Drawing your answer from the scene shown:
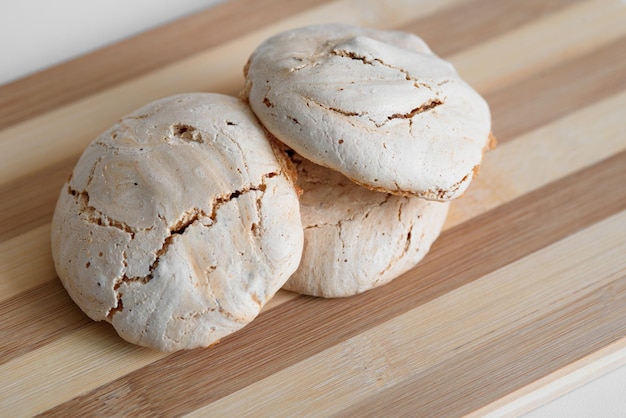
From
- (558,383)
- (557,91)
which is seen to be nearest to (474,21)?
(557,91)

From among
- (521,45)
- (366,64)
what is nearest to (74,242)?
(366,64)

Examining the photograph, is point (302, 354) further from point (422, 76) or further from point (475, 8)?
point (475, 8)

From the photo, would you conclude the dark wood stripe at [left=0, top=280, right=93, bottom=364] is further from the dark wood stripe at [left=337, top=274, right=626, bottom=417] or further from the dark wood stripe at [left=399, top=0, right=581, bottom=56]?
the dark wood stripe at [left=399, top=0, right=581, bottom=56]

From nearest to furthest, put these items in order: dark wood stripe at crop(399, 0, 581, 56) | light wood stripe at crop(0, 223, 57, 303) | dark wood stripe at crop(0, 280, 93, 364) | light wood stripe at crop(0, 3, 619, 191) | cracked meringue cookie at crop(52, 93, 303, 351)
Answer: cracked meringue cookie at crop(52, 93, 303, 351) → dark wood stripe at crop(0, 280, 93, 364) → light wood stripe at crop(0, 223, 57, 303) → light wood stripe at crop(0, 3, 619, 191) → dark wood stripe at crop(399, 0, 581, 56)

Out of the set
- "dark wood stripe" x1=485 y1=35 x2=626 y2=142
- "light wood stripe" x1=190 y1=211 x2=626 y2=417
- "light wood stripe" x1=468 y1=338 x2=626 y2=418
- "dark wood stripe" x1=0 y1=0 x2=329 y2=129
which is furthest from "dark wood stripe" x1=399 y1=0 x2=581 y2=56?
"light wood stripe" x1=468 y1=338 x2=626 y2=418

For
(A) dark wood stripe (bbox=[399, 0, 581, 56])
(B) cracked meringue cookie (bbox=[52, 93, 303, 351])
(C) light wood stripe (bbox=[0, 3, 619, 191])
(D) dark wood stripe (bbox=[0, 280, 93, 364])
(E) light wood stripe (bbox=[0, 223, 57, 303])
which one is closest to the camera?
(B) cracked meringue cookie (bbox=[52, 93, 303, 351])

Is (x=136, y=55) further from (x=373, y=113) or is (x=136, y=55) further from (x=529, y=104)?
(x=529, y=104)
